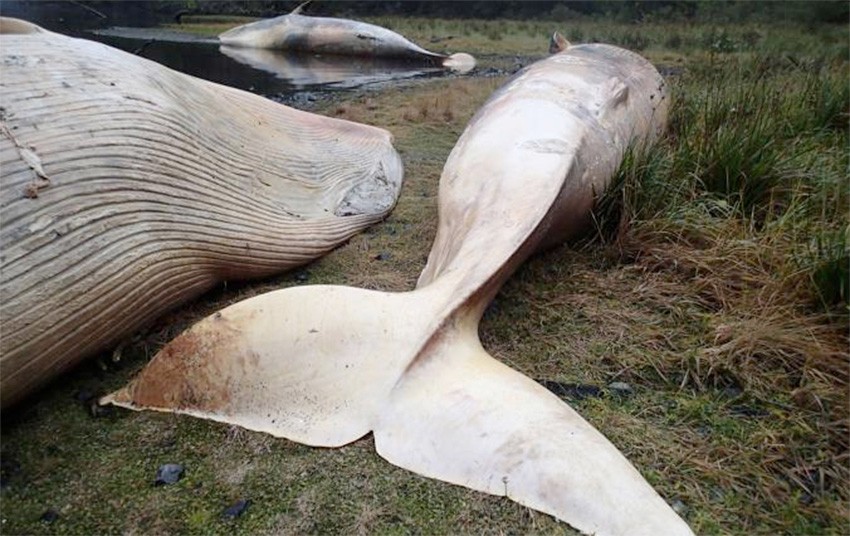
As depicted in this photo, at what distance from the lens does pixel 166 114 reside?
9.48ft

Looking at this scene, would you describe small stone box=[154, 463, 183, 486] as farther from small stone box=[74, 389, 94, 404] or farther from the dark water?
the dark water

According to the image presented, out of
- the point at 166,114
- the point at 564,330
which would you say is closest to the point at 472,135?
the point at 564,330

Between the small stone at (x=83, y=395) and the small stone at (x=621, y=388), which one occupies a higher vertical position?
the small stone at (x=83, y=395)

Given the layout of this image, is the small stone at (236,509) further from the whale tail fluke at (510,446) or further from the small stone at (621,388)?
the small stone at (621,388)

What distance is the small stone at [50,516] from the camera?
6.09 ft

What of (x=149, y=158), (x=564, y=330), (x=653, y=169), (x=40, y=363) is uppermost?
(x=149, y=158)

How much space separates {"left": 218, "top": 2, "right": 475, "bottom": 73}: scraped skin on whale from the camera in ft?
37.0

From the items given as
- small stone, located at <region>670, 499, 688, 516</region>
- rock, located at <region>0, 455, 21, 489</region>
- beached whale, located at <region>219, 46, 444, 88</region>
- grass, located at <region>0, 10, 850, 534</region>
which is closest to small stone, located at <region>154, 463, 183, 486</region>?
grass, located at <region>0, 10, 850, 534</region>

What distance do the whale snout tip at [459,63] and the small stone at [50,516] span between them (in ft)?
31.6

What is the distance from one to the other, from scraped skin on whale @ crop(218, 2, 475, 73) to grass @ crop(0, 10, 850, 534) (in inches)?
300

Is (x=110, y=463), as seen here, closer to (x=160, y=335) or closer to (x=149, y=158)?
(x=160, y=335)

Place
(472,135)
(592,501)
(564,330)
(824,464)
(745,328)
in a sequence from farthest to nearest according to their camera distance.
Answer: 1. (472,135)
2. (564,330)
3. (745,328)
4. (824,464)
5. (592,501)

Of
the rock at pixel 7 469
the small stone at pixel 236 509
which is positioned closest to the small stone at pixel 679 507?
the small stone at pixel 236 509

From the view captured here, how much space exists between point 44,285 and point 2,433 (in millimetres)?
511
